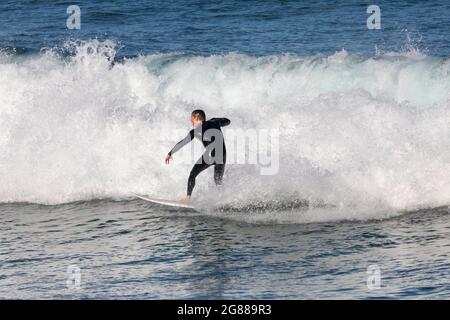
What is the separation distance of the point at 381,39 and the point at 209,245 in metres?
10.8

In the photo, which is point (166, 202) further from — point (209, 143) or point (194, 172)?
point (209, 143)

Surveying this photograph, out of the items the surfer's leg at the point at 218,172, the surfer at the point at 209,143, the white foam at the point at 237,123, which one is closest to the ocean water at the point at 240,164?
the white foam at the point at 237,123

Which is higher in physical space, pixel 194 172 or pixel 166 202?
pixel 194 172

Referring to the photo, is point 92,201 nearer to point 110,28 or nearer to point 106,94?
point 106,94

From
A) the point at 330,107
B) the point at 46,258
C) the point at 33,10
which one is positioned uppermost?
the point at 33,10

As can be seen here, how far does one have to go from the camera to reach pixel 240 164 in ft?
49.7

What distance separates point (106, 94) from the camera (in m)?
18.1

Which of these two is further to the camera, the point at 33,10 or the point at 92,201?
the point at 33,10

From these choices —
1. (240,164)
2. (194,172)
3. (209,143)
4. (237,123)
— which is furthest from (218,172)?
(237,123)

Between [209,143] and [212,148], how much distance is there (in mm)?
84

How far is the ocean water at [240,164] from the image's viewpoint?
1115 cm

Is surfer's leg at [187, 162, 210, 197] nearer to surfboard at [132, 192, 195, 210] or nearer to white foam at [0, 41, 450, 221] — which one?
surfboard at [132, 192, 195, 210]

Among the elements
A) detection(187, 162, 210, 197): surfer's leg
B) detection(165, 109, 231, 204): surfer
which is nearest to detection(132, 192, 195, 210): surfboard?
detection(165, 109, 231, 204): surfer
